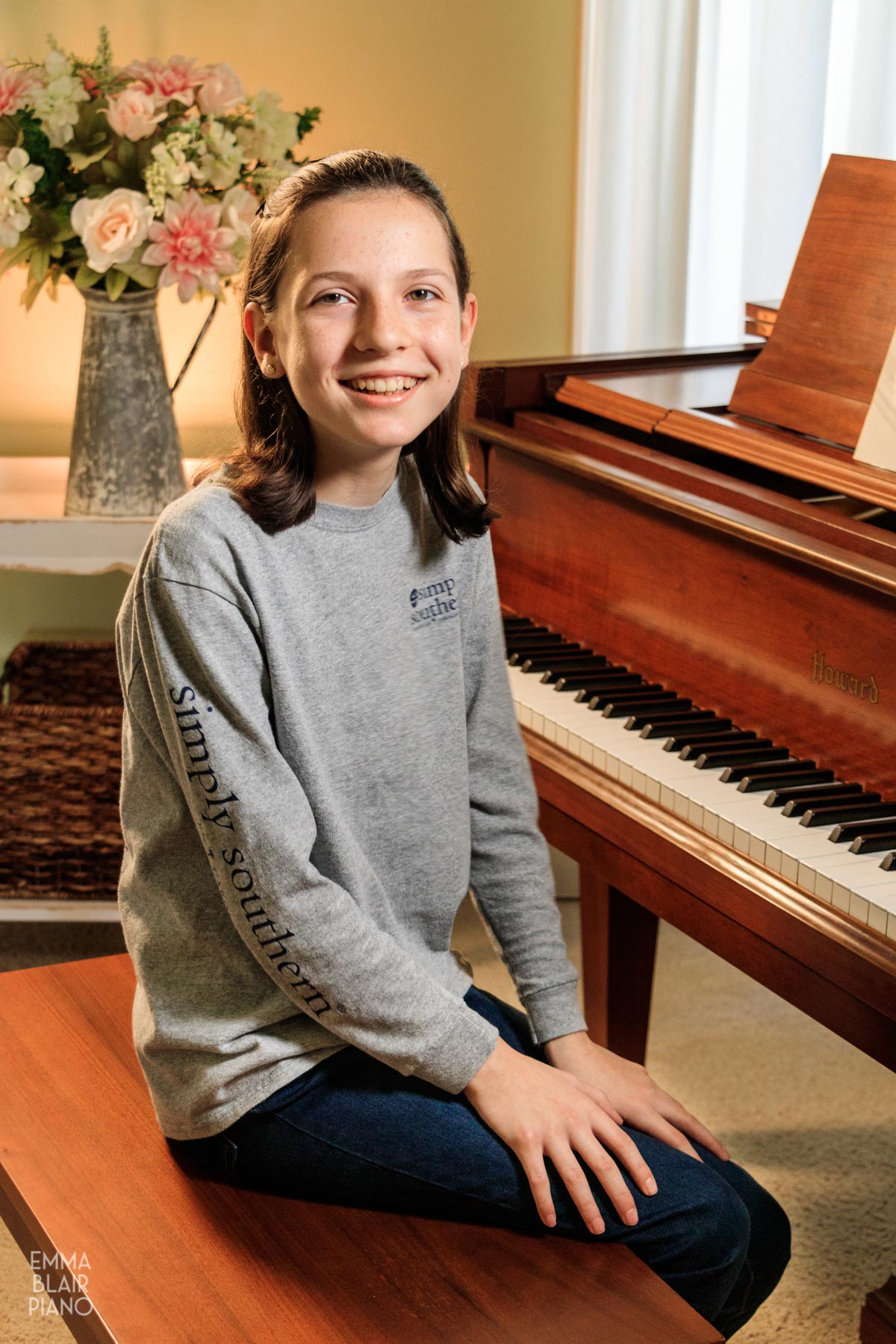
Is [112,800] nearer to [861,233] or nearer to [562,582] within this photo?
[562,582]

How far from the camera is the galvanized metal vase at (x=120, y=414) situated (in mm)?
2312

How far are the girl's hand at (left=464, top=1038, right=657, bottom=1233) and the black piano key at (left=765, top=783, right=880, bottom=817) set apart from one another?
39cm

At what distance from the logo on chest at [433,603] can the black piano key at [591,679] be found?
45cm

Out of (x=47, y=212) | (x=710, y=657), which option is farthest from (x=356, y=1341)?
(x=47, y=212)

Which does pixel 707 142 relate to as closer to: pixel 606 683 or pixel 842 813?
pixel 606 683

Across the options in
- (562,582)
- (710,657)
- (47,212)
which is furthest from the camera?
(47,212)

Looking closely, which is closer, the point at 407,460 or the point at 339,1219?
the point at 339,1219

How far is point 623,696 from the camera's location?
1.70m

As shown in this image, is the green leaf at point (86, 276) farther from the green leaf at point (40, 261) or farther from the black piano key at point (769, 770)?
the black piano key at point (769, 770)

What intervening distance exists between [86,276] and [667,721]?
121 cm

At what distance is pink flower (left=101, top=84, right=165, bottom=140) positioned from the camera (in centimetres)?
216

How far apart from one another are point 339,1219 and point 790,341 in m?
1.14

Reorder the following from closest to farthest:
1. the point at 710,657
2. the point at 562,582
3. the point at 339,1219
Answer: the point at 339,1219 → the point at 710,657 → the point at 562,582

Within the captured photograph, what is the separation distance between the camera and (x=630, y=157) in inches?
113
